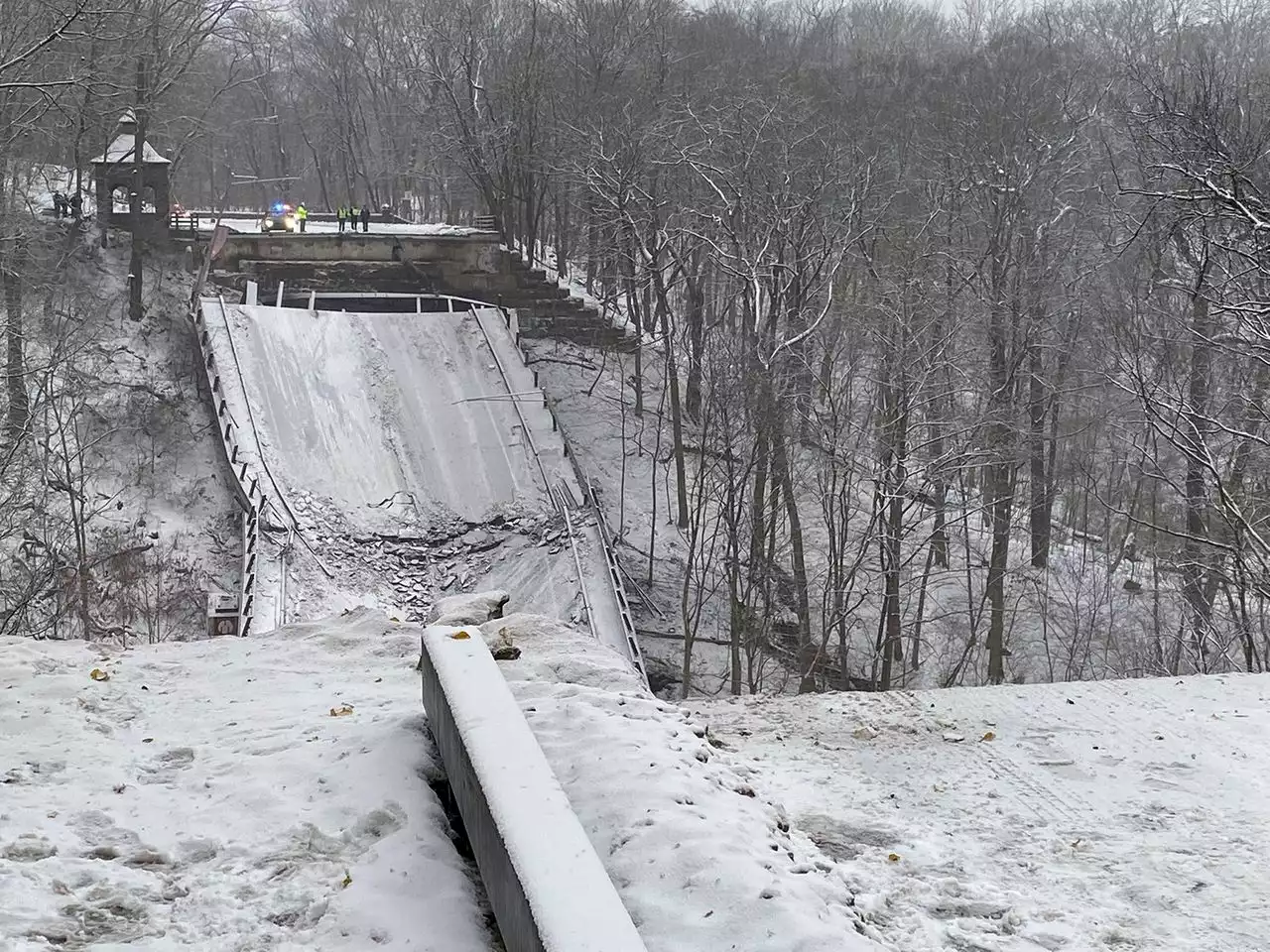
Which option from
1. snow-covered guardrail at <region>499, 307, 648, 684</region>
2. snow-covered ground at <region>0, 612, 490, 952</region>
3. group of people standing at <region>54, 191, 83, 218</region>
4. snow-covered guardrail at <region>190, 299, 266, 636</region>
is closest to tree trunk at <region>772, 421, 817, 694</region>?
snow-covered guardrail at <region>499, 307, 648, 684</region>

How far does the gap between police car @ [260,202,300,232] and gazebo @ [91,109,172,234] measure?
2.88 metres

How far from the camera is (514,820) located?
4586 mm

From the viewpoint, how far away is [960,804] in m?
6.95

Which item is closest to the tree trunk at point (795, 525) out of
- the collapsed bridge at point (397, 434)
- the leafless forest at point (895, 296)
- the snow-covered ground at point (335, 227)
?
the leafless forest at point (895, 296)

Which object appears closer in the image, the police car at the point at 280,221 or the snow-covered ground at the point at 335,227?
the snow-covered ground at the point at 335,227

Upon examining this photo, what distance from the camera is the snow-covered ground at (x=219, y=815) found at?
15.3 feet

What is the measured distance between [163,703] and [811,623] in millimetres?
18628

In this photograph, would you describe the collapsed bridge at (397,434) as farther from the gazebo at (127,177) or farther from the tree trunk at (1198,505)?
the tree trunk at (1198,505)

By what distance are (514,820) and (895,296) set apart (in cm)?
1786

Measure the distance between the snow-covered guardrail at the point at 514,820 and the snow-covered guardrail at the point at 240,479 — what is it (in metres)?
11.8

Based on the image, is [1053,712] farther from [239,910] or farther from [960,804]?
[239,910]

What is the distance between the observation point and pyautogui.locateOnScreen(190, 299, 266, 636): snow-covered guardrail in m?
18.0

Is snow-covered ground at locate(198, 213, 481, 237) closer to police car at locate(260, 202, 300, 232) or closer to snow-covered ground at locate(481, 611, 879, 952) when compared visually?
police car at locate(260, 202, 300, 232)

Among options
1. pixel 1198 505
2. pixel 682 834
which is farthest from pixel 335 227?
pixel 682 834
